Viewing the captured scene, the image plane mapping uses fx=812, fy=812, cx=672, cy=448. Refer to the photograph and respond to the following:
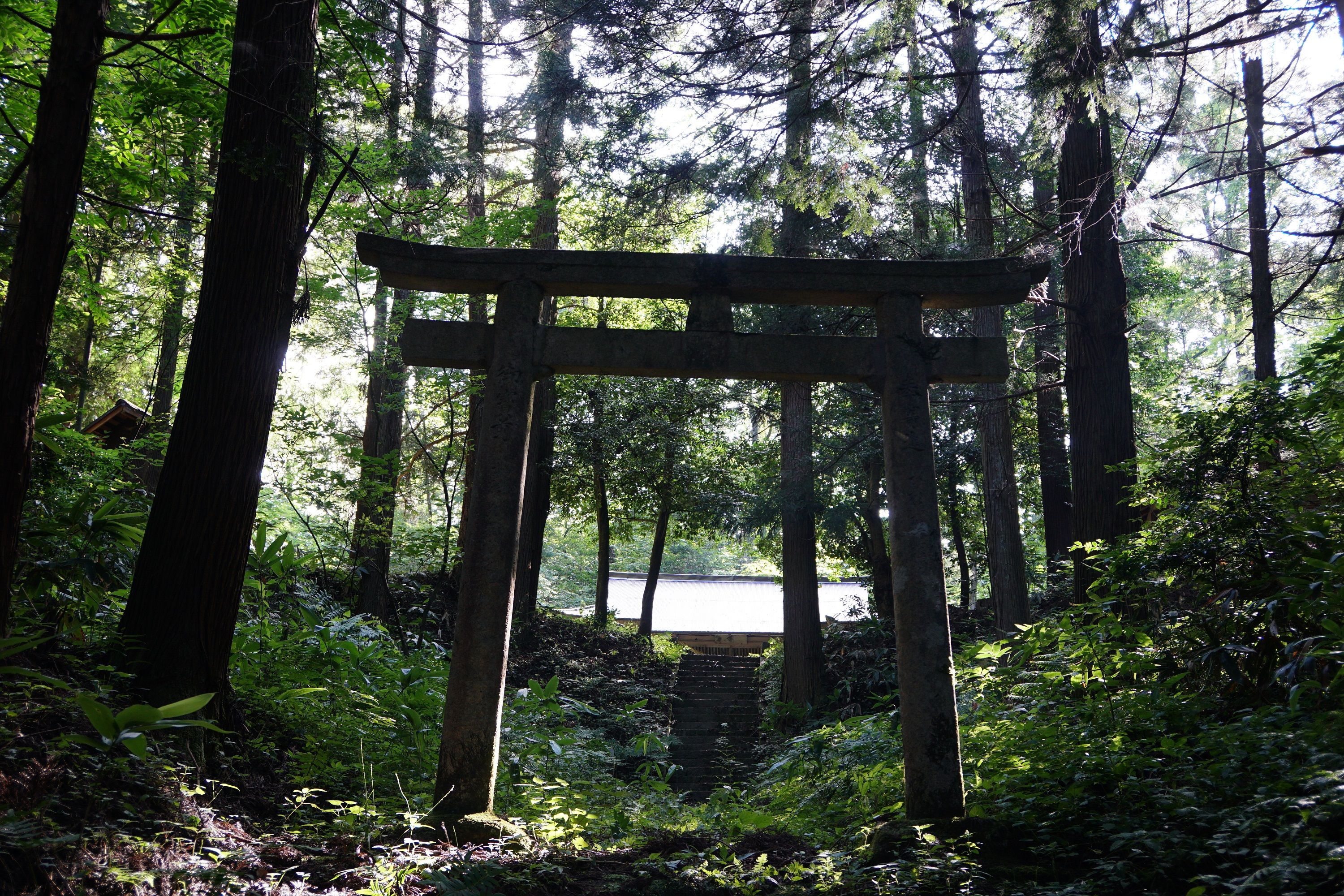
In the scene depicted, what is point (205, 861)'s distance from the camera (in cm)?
323

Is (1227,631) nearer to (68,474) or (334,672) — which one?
(334,672)

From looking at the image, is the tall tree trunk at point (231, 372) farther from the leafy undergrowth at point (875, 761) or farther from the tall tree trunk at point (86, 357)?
the tall tree trunk at point (86, 357)

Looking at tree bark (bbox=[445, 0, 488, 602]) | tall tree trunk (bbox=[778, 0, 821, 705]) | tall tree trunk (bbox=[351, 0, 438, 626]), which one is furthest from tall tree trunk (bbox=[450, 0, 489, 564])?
tall tree trunk (bbox=[778, 0, 821, 705])

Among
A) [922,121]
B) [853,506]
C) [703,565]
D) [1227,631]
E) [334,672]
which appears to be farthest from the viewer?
[703,565]

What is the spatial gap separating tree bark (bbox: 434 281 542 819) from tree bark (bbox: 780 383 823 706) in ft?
25.1

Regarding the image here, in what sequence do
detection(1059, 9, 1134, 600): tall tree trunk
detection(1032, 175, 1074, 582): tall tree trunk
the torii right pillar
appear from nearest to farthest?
the torii right pillar < detection(1059, 9, 1134, 600): tall tree trunk < detection(1032, 175, 1074, 582): tall tree trunk

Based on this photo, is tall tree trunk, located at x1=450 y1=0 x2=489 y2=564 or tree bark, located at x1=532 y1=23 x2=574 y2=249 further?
tall tree trunk, located at x1=450 y1=0 x2=489 y2=564

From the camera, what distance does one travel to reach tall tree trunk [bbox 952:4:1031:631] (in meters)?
10.2

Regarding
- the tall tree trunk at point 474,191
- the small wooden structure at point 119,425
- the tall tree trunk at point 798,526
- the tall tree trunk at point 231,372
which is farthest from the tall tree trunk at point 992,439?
the small wooden structure at point 119,425

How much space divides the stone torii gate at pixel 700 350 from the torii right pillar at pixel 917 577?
0.03 feet

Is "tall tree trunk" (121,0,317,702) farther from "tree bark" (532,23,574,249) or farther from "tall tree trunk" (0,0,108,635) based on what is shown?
"tree bark" (532,23,574,249)

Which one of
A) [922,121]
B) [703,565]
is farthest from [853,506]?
[703,565]

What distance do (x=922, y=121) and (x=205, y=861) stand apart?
12567 mm

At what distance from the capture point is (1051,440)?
43.4ft
